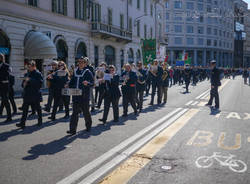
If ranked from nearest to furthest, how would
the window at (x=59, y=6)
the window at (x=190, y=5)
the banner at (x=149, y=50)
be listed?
the window at (x=59, y=6) → the banner at (x=149, y=50) → the window at (x=190, y=5)

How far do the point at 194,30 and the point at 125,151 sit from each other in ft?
260

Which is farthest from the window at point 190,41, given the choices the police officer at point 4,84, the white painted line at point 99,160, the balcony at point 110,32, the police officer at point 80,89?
the police officer at point 80,89

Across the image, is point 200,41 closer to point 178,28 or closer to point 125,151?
point 178,28

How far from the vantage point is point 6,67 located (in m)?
9.06

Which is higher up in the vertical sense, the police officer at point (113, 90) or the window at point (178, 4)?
the window at point (178, 4)

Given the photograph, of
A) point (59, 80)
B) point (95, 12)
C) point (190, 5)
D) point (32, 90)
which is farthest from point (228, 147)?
point (190, 5)

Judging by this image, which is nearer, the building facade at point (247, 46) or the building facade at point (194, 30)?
the building facade at point (194, 30)

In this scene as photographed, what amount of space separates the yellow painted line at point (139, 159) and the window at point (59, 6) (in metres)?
18.7

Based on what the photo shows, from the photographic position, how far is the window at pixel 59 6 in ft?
78.0

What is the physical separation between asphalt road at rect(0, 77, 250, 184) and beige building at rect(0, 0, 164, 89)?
1241cm

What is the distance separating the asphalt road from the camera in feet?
14.4

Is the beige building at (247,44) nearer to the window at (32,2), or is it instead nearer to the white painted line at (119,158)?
the window at (32,2)

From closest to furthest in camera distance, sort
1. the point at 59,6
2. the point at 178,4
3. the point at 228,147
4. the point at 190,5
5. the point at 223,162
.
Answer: the point at 223,162 < the point at 228,147 < the point at 59,6 < the point at 178,4 < the point at 190,5

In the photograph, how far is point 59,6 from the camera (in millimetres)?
24594
